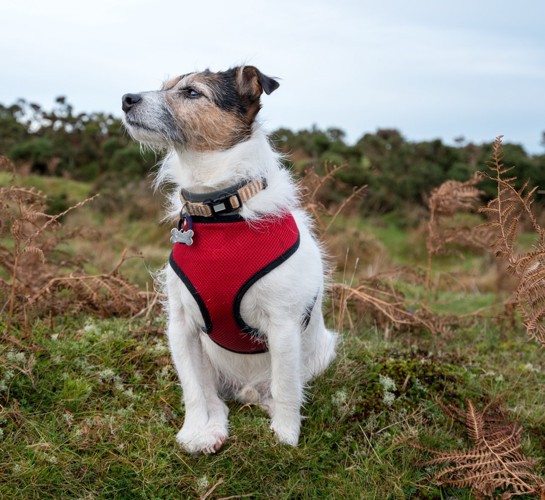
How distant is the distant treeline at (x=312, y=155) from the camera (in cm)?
1625

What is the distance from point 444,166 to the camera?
1777cm

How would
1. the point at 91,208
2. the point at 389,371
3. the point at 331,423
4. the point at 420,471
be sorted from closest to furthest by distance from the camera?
1. the point at 420,471
2. the point at 331,423
3. the point at 389,371
4. the point at 91,208

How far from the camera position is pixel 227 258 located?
352 cm

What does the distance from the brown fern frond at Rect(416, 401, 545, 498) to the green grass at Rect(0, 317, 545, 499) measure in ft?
0.51

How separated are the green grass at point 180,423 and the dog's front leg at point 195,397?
3.1 inches

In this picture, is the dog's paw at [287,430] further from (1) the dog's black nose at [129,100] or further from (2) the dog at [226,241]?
(1) the dog's black nose at [129,100]

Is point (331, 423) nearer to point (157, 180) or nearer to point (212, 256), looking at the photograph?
point (212, 256)

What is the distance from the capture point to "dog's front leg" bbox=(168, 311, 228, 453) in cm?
363

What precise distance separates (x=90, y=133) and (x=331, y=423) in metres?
16.5

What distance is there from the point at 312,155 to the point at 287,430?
15.0m

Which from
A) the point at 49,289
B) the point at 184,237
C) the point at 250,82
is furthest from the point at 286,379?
the point at 49,289

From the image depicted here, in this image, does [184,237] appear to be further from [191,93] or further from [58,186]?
[58,186]

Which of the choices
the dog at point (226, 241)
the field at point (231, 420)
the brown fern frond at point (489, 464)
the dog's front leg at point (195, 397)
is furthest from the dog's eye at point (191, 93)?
the brown fern frond at point (489, 464)

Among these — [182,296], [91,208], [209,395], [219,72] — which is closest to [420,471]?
[209,395]
